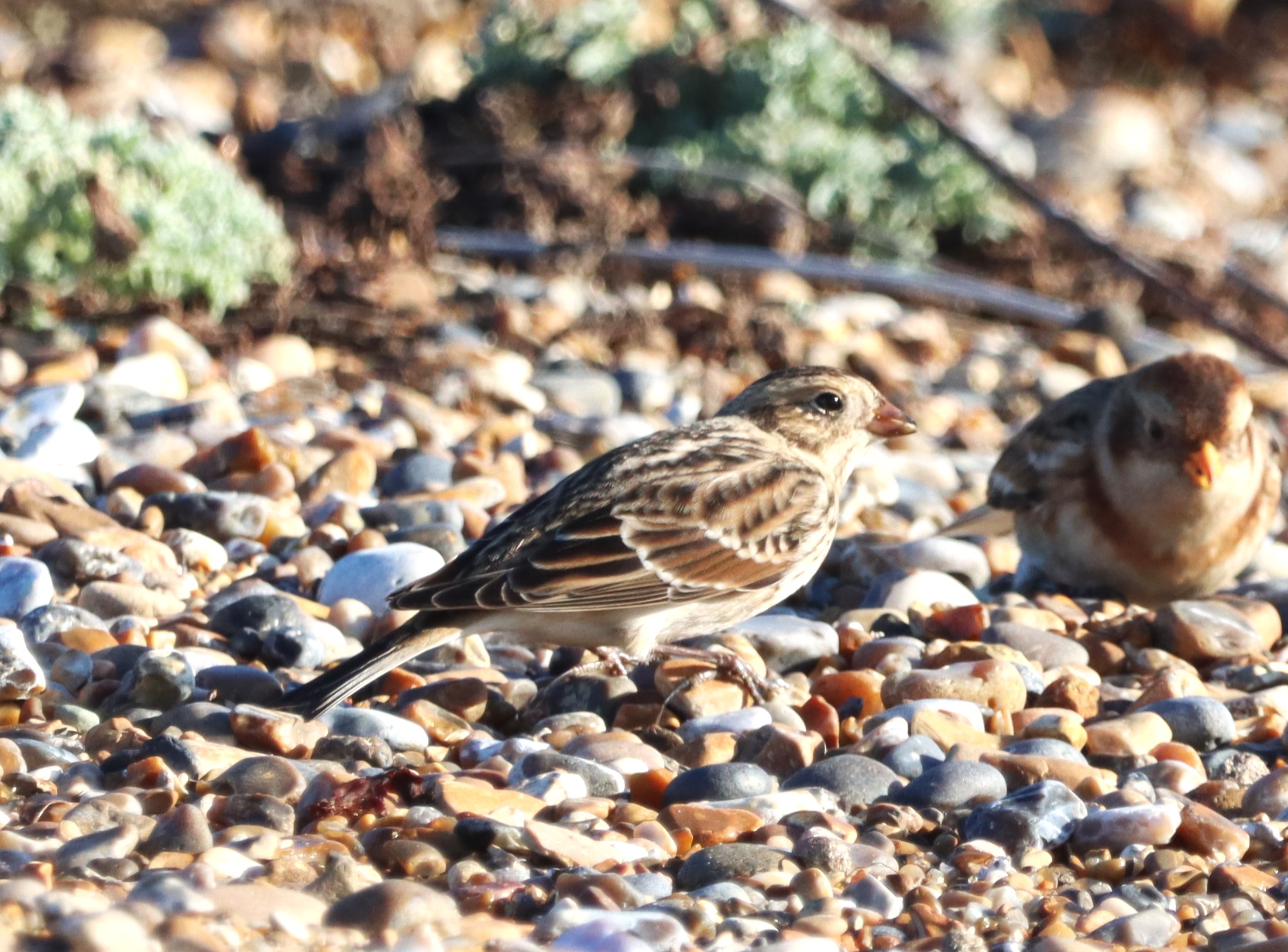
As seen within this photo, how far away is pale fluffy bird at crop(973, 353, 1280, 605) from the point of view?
4930mm

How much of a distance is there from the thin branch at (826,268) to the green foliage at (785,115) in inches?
13.5

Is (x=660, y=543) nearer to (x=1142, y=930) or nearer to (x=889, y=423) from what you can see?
(x=889, y=423)

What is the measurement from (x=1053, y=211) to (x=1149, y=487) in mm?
3058

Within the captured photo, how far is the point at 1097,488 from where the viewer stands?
5.24m

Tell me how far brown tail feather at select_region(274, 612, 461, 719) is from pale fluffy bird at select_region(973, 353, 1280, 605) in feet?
6.91

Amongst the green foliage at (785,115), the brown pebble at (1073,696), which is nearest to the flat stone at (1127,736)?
the brown pebble at (1073,696)

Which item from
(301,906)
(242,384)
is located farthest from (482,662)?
(242,384)

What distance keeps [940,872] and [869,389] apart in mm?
1856

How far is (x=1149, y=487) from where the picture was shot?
16.7ft

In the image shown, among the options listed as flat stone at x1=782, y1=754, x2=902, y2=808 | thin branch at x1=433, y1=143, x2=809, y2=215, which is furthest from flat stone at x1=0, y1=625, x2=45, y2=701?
thin branch at x1=433, y1=143, x2=809, y2=215

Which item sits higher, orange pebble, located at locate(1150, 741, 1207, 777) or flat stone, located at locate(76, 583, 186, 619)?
flat stone, located at locate(76, 583, 186, 619)

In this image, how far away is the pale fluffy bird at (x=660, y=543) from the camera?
3.94 m

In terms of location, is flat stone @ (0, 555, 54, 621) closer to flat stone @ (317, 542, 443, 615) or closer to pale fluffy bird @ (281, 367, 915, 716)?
flat stone @ (317, 542, 443, 615)

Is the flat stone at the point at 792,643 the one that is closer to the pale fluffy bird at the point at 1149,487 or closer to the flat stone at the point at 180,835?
the pale fluffy bird at the point at 1149,487
